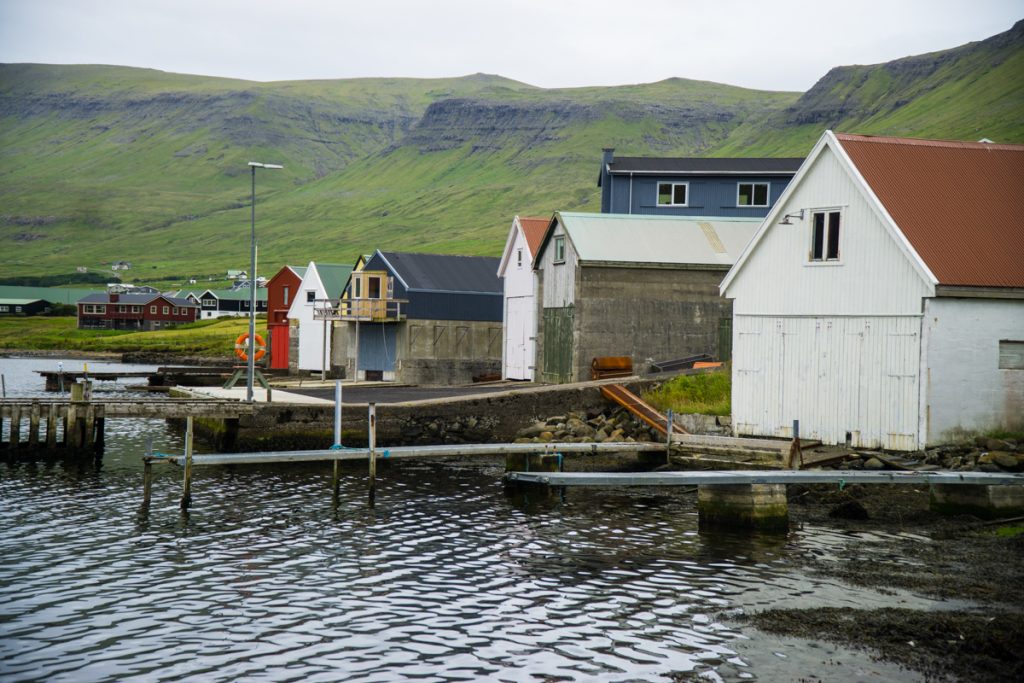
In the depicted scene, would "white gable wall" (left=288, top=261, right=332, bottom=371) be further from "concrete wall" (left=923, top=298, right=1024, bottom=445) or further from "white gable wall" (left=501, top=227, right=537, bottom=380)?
"concrete wall" (left=923, top=298, right=1024, bottom=445)

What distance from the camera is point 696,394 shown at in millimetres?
41500

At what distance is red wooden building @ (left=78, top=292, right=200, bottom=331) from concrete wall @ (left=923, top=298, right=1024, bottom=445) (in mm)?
155825

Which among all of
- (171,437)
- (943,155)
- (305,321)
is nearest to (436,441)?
(171,437)

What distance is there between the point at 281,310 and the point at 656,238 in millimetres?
43439

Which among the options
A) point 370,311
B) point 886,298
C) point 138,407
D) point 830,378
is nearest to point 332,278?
point 370,311

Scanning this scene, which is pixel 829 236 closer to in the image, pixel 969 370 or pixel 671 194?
pixel 969 370

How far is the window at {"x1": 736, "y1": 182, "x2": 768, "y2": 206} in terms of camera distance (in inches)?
2660

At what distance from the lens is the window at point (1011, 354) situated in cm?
2997

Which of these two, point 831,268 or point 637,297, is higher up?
point 831,268

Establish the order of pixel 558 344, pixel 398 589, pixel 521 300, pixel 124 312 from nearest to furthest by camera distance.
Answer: pixel 398 589
pixel 558 344
pixel 521 300
pixel 124 312

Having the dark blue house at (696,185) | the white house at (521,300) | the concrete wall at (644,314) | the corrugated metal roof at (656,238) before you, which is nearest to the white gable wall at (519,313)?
the white house at (521,300)

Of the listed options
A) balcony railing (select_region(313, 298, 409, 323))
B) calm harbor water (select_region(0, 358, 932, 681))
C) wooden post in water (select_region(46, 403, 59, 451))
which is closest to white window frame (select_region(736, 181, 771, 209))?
balcony railing (select_region(313, 298, 409, 323))

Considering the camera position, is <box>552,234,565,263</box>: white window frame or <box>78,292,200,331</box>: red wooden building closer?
<box>552,234,565,263</box>: white window frame

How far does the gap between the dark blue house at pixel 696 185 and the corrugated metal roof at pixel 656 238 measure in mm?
14724
